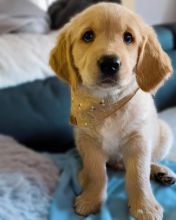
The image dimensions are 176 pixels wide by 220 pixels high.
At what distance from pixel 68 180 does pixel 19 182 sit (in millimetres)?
166

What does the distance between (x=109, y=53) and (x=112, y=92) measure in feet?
0.66

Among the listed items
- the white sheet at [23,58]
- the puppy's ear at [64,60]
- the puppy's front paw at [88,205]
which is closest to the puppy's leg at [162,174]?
the puppy's front paw at [88,205]

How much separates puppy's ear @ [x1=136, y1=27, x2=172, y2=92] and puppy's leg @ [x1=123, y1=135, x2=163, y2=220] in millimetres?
170

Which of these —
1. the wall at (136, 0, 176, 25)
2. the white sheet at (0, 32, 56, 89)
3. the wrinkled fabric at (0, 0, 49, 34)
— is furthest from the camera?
the wall at (136, 0, 176, 25)

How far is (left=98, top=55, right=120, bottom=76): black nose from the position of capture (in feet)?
3.30

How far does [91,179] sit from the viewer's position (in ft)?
4.03

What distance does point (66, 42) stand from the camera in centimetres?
119

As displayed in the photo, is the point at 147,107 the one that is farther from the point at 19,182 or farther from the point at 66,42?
the point at 19,182

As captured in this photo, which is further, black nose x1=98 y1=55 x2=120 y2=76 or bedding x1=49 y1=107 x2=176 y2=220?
bedding x1=49 y1=107 x2=176 y2=220

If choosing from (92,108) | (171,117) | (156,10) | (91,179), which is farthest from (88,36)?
(156,10)

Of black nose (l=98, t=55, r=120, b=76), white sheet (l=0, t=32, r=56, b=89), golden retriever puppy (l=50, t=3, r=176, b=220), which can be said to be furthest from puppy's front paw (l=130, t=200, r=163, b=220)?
white sheet (l=0, t=32, r=56, b=89)

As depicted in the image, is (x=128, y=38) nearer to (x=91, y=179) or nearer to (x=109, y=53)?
(x=109, y=53)

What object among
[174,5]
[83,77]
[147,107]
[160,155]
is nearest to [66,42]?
[83,77]

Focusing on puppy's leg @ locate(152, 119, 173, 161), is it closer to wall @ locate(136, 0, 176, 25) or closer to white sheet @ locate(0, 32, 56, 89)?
white sheet @ locate(0, 32, 56, 89)
